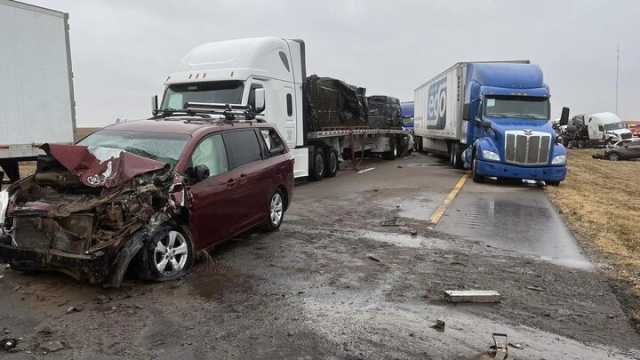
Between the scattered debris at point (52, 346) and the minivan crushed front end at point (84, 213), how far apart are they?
0.83 metres

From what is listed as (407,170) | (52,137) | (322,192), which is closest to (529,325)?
(322,192)

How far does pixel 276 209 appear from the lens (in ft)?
26.9

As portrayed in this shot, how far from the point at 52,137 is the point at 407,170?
1209cm

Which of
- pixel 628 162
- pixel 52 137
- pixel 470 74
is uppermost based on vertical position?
pixel 470 74

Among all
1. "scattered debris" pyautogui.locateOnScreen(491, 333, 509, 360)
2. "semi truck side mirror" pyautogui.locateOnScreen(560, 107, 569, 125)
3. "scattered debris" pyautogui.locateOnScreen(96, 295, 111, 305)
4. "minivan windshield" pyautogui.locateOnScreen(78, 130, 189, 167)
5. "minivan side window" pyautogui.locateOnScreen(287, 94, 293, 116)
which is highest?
"minivan side window" pyautogui.locateOnScreen(287, 94, 293, 116)

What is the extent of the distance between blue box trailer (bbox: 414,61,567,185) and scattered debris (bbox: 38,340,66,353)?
503 inches

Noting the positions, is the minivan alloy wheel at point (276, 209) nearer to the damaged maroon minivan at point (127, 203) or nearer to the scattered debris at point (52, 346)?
the damaged maroon minivan at point (127, 203)

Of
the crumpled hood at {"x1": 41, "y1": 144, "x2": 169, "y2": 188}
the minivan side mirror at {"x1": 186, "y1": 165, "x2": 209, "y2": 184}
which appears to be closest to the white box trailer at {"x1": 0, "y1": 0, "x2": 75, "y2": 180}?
the crumpled hood at {"x1": 41, "y1": 144, "x2": 169, "y2": 188}

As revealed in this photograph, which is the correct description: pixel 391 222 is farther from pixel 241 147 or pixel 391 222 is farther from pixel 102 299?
pixel 102 299

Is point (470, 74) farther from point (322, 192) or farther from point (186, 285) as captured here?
point (186, 285)

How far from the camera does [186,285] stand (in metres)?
5.38

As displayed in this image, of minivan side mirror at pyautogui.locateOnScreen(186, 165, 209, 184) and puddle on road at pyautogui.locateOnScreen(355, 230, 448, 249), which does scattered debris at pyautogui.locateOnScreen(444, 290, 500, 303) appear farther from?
minivan side mirror at pyautogui.locateOnScreen(186, 165, 209, 184)

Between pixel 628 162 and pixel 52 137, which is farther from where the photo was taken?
pixel 628 162

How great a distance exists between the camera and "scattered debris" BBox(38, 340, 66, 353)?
391 cm
